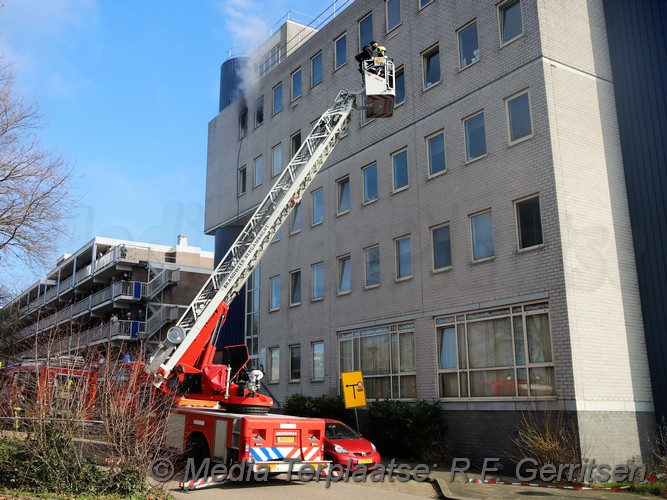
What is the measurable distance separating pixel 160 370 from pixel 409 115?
494 inches

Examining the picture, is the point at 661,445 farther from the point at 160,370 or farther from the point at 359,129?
the point at 359,129

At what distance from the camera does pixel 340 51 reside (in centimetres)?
2697

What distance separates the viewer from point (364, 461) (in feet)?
50.1

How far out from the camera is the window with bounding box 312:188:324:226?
26.4 metres

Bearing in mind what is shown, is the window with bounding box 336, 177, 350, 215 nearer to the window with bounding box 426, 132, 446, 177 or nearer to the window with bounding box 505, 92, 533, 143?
the window with bounding box 426, 132, 446, 177

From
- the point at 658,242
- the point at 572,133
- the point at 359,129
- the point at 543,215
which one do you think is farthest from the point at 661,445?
the point at 359,129

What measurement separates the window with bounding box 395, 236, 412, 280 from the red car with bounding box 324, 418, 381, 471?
6786 millimetres

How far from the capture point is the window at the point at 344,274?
79.1 feet

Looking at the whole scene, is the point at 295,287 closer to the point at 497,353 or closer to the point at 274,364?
the point at 274,364

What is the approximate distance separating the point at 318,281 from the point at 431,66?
364 inches

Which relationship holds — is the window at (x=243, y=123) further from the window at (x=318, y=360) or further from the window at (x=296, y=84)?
the window at (x=318, y=360)

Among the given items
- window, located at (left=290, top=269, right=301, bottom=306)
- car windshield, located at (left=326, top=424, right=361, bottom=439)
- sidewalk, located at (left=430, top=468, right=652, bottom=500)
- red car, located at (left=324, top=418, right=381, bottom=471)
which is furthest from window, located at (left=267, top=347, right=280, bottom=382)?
sidewalk, located at (left=430, top=468, right=652, bottom=500)

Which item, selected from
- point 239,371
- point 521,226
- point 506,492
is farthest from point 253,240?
point 506,492

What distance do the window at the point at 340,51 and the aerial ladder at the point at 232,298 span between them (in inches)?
337
